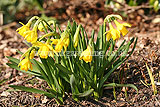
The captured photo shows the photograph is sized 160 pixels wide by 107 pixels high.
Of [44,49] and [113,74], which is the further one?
[113,74]

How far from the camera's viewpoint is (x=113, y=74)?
2285 millimetres

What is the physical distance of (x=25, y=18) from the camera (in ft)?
15.0

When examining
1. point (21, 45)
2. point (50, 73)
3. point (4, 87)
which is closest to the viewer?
point (50, 73)

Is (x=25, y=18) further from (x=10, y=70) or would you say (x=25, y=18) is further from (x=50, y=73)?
(x=50, y=73)

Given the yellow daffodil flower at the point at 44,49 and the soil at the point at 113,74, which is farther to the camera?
the soil at the point at 113,74

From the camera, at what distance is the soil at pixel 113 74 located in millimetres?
2002

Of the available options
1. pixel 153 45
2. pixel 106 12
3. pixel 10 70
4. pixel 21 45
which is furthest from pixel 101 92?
pixel 106 12

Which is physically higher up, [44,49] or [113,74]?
[44,49]

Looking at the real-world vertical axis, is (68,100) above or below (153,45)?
below

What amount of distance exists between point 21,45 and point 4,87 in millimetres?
1284

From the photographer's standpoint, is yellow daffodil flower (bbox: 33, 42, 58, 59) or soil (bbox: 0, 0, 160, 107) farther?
soil (bbox: 0, 0, 160, 107)

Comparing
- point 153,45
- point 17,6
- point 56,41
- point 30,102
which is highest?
point 17,6

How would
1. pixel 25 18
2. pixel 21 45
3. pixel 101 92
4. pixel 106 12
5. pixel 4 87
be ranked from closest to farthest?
pixel 101 92, pixel 4 87, pixel 21 45, pixel 106 12, pixel 25 18

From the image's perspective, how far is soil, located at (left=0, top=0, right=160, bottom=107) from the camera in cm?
200
